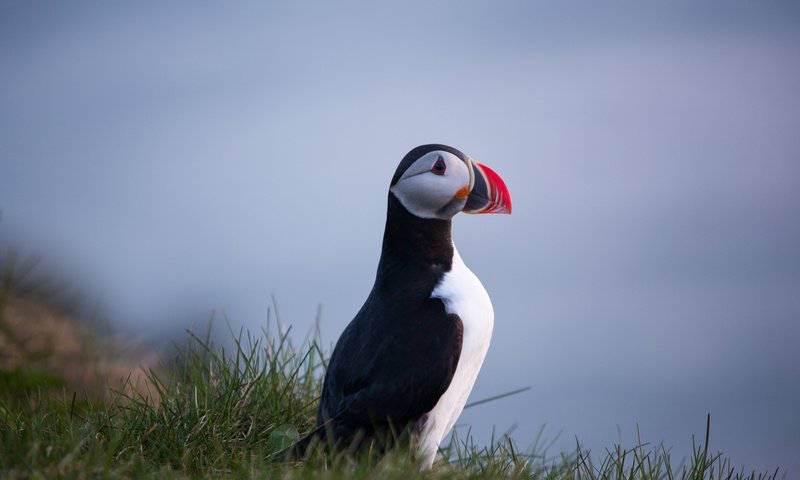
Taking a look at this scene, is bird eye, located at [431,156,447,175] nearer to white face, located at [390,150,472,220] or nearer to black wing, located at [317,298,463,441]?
white face, located at [390,150,472,220]

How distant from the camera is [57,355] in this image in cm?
852

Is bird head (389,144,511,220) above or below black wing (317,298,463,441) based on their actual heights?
above

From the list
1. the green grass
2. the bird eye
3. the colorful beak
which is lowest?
the green grass

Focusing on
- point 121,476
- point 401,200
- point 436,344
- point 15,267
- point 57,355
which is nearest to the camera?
point 121,476

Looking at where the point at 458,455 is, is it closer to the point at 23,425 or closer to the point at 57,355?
the point at 23,425

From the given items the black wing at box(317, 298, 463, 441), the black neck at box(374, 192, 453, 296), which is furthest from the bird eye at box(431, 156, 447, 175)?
the black wing at box(317, 298, 463, 441)

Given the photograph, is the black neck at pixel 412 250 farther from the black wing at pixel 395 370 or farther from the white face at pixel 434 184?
the black wing at pixel 395 370

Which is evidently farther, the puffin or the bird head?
the bird head

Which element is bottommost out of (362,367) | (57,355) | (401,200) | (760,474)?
(57,355)

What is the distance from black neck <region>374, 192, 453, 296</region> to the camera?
5.25 metres

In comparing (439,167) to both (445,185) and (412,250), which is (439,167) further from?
(412,250)

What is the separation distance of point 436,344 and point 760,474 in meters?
2.46

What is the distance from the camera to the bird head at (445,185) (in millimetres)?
5172

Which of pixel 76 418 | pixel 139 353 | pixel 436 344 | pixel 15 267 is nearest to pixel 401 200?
pixel 436 344
